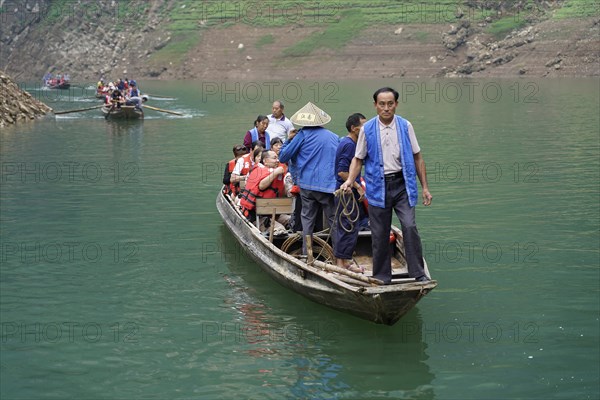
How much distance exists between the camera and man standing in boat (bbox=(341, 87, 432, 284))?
32.7ft

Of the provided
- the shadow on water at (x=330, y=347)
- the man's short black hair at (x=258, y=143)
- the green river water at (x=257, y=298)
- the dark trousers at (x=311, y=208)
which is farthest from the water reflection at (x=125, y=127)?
the dark trousers at (x=311, y=208)

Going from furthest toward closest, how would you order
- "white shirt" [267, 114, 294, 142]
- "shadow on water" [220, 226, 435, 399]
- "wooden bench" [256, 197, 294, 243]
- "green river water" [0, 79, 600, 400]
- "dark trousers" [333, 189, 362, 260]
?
"white shirt" [267, 114, 294, 142]
"wooden bench" [256, 197, 294, 243]
"dark trousers" [333, 189, 362, 260]
"green river water" [0, 79, 600, 400]
"shadow on water" [220, 226, 435, 399]

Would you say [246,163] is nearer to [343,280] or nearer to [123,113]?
[343,280]

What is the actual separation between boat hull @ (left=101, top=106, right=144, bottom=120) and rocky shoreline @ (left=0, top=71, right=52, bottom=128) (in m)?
3.45

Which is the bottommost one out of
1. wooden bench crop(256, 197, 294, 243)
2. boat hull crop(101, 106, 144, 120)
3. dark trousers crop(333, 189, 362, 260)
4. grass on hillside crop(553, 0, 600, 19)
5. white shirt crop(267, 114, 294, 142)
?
dark trousers crop(333, 189, 362, 260)

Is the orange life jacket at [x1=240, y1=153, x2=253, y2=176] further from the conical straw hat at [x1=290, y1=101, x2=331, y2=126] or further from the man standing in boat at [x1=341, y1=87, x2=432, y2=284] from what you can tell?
the man standing in boat at [x1=341, y1=87, x2=432, y2=284]

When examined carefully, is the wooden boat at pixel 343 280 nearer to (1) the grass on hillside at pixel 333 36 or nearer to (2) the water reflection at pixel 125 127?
(2) the water reflection at pixel 125 127

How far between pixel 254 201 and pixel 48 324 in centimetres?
403

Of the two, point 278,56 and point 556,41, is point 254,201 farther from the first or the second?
point 278,56

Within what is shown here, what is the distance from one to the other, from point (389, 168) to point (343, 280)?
1699 millimetres

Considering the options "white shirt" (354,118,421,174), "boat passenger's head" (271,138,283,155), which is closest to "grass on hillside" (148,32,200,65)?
"boat passenger's head" (271,138,283,155)

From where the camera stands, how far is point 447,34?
279 feet

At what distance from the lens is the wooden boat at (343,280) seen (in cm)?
1013

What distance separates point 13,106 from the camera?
129 feet
